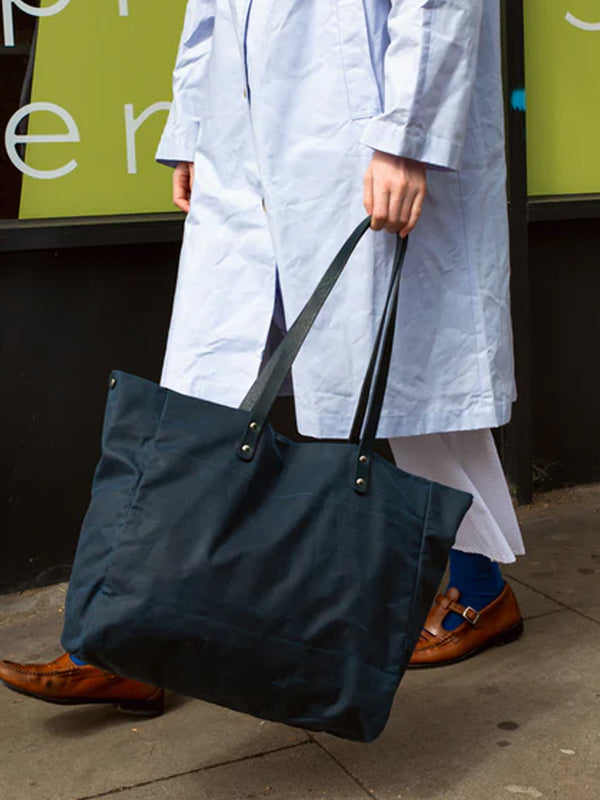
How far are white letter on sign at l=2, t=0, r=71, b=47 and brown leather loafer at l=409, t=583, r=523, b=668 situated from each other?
6.17ft

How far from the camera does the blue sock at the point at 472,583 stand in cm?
296

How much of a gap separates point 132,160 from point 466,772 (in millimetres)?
1976

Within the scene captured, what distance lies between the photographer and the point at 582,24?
409cm

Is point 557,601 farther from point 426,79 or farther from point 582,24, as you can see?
point 582,24

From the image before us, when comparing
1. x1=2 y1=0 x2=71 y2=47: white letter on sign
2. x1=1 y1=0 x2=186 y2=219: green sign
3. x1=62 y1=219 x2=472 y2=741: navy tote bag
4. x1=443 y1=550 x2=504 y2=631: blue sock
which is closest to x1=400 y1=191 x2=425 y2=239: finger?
x1=62 y1=219 x2=472 y2=741: navy tote bag

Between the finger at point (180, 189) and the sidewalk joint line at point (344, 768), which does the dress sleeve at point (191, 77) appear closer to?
the finger at point (180, 189)

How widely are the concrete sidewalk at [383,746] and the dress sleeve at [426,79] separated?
118cm

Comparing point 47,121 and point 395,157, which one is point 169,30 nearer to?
point 47,121

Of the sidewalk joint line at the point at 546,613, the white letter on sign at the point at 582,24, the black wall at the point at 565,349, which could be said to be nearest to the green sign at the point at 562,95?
the white letter on sign at the point at 582,24

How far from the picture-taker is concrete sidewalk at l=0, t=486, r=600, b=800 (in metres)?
2.43

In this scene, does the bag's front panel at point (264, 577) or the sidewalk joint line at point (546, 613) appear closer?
the bag's front panel at point (264, 577)

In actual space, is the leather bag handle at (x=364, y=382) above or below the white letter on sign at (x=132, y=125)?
below

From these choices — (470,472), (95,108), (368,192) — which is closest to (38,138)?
(95,108)

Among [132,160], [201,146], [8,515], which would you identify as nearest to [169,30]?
[132,160]
